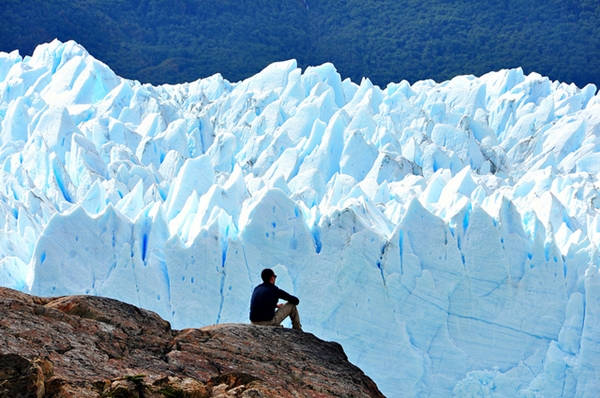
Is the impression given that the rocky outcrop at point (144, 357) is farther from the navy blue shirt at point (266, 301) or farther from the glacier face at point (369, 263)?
the glacier face at point (369, 263)

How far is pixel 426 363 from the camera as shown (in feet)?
37.0

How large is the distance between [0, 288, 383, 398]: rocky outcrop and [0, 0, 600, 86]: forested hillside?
126ft

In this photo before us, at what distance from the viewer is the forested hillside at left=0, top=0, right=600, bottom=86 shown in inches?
1719

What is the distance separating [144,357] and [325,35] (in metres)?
47.9

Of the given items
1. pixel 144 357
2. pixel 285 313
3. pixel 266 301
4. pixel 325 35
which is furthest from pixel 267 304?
pixel 325 35

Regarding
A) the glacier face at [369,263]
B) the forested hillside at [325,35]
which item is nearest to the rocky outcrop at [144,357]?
the glacier face at [369,263]

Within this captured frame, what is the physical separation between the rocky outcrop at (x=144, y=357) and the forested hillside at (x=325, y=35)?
3855cm

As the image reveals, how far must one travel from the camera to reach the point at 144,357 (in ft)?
14.8

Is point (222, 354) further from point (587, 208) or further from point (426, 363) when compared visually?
point (587, 208)

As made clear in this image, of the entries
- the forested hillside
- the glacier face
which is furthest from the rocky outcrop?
the forested hillside

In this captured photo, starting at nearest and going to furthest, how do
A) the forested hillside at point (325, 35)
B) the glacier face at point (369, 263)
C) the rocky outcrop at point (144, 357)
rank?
the rocky outcrop at point (144, 357) → the glacier face at point (369, 263) → the forested hillside at point (325, 35)

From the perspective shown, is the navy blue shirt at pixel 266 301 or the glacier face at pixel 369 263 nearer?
the navy blue shirt at pixel 266 301

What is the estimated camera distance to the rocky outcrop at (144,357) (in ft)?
12.3

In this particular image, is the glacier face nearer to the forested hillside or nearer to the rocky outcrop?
the rocky outcrop
